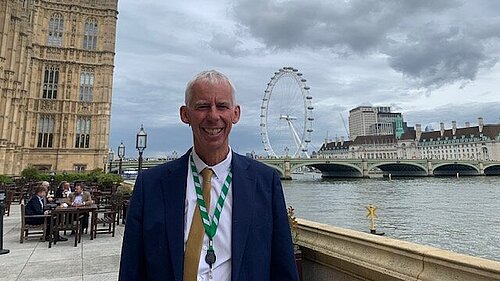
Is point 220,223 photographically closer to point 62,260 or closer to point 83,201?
point 62,260

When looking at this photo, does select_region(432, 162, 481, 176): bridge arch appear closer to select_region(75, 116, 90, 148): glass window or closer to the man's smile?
select_region(75, 116, 90, 148): glass window

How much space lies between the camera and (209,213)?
5.10ft

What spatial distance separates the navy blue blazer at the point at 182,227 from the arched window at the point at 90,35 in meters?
43.2

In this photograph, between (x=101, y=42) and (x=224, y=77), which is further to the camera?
(x=101, y=42)

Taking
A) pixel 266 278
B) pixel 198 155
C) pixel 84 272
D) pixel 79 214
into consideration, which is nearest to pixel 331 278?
pixel 266 278

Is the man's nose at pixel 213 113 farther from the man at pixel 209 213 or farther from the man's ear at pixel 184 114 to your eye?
the man's ear at pixel 184 114

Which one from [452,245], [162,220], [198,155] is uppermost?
[198,155]

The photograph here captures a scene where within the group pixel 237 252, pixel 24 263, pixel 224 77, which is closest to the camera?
pixel 237 252

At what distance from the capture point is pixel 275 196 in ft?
5.45

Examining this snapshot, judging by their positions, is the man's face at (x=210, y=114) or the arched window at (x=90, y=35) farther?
the arched window at (x=90, y=35)

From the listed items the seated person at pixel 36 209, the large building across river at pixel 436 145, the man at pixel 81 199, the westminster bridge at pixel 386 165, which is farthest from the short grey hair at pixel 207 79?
the large building across river at pixel 436 145

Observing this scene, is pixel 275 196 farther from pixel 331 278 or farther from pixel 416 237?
pixel 416 237

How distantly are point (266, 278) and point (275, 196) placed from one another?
0.37 m

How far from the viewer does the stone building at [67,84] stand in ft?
122
